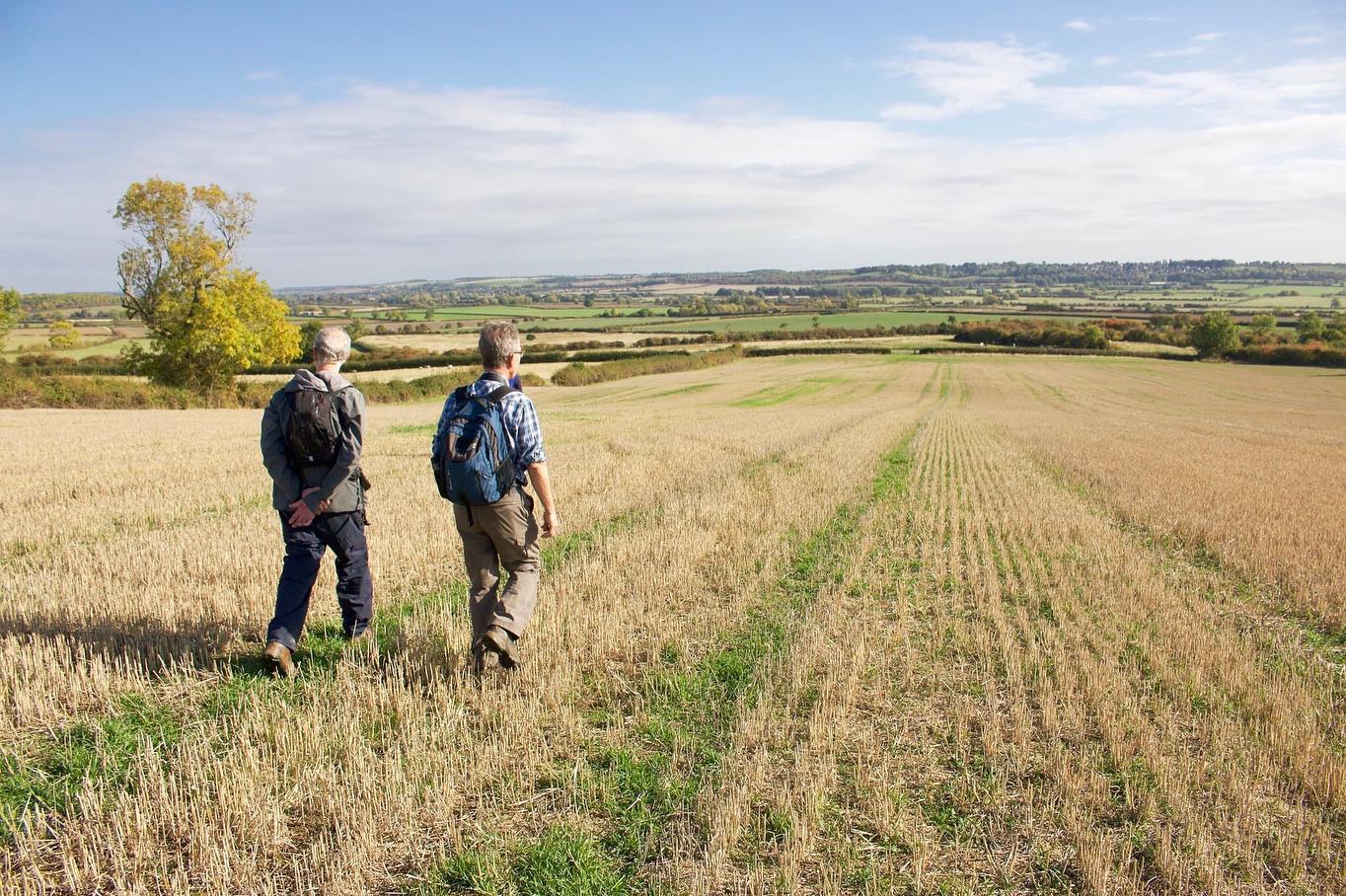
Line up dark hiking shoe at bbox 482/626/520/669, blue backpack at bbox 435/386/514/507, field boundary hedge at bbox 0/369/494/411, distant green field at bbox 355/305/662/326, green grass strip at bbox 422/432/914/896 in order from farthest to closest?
distant green field at bbox 355/305/662/326
field boundary hedge at bbox 0/369/494/411
dark hiking shoe at bbox 482/626/520/669
blue backpack at bbox 435/386/514/507
green grass strip at bbox 422/432/914/896

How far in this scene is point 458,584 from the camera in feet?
25.0

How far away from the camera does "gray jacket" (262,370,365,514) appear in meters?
5.40

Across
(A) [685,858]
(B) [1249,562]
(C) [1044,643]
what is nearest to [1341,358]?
(B) [1249,562]

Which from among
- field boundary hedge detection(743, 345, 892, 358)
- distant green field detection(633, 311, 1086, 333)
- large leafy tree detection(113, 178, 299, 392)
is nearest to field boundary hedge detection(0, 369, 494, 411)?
large leafy tree detection(113, 178, 299, 392)

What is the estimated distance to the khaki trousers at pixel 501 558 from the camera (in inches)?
209

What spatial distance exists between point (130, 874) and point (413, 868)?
1.25 m

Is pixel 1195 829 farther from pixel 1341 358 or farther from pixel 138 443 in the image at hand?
pixel 1341 358

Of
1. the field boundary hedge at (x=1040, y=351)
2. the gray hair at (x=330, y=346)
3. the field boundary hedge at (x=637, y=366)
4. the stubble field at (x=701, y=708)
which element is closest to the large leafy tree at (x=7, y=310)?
the field boundary hedge at (x=637, y=366)

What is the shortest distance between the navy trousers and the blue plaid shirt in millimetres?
1084

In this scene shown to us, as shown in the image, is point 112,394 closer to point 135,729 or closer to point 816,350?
point 135,729

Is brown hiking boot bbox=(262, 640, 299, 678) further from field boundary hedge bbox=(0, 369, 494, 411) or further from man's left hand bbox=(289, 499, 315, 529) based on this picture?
field boundary hedge bbox=(0, 369, 494, 411)

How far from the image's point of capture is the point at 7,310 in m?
44.4

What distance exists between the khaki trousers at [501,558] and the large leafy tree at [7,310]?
53.3 meters

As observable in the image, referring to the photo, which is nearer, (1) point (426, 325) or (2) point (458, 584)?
(2) point (458, 584)
